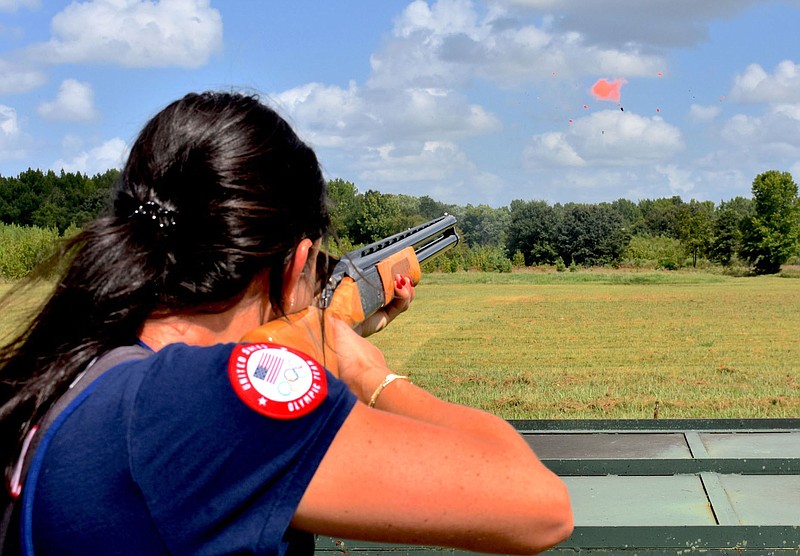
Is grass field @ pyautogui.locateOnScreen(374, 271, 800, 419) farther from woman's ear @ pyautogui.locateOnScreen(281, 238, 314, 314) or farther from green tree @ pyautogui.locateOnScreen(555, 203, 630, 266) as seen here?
green tree @ pyautogui.locateOnScreen(555, 203, 630, 266)

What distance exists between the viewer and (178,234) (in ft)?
3.71

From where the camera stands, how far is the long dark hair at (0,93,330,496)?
43.8 inches

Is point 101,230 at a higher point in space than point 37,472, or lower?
higher

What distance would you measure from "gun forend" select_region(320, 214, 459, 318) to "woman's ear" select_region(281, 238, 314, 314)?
47cm

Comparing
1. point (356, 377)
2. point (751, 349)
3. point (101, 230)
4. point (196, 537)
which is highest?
point (101, 230)

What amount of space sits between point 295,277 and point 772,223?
184ft

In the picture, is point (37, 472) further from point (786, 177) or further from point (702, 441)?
point (786, 177)

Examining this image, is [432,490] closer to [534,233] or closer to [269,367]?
[269,367]

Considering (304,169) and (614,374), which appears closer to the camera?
(304,169)

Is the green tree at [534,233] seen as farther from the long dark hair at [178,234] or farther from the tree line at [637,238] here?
the long dark hair at [178,234]

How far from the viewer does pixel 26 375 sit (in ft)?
3.54

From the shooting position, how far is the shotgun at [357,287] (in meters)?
1.44

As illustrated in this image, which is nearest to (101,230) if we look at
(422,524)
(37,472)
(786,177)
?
(37,472)

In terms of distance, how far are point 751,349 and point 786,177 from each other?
43398 mm
